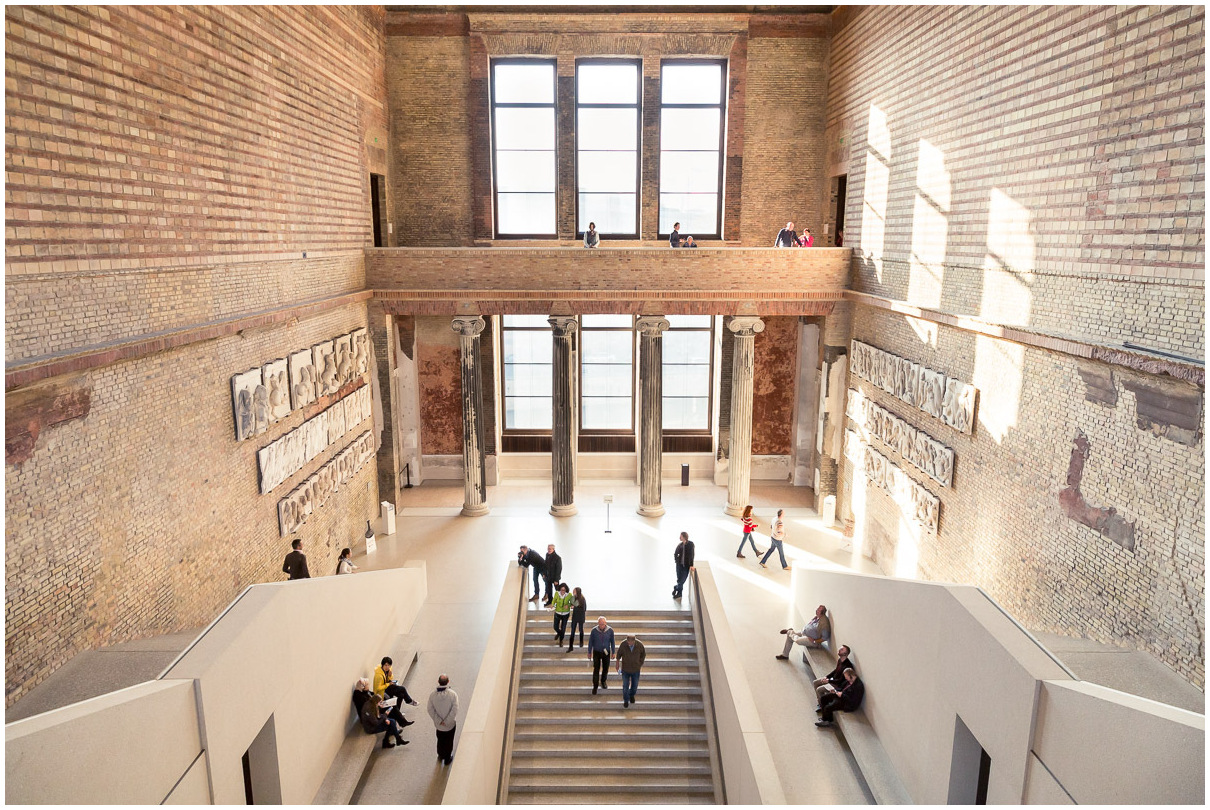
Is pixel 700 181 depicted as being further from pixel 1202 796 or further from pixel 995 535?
pixel 1202 796

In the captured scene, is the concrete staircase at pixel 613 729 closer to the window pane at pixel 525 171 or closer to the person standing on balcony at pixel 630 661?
the person standing on balcony at pixel 630 661

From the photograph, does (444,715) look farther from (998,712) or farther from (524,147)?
(524,147)

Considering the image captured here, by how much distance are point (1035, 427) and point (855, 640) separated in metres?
3.77

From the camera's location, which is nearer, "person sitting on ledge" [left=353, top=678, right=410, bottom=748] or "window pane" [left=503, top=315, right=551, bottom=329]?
"person sitting on ledge" [left=353, top=678, right=410, bottom=748]

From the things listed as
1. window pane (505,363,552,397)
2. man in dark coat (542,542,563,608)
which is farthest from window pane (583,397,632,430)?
man in dark coat (542,542,563,608)

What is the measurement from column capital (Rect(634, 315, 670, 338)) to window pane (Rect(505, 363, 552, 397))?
186 inches

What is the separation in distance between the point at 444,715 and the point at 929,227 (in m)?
10.5

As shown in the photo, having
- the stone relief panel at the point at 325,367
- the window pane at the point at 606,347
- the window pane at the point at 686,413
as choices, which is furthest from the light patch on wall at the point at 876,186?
the stone relief panel at the point at 325,367

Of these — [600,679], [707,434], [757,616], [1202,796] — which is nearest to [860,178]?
[707,434]

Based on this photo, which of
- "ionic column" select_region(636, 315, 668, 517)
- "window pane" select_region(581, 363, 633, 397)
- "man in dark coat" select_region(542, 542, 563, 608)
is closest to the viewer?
"man in dark coat" select_region(542, 542, 563, 608)

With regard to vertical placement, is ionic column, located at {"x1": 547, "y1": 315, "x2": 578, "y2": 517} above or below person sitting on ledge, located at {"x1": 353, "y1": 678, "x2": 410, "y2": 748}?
above

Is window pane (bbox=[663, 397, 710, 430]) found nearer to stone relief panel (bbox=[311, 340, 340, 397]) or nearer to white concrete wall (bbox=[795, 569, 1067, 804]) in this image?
stone relief panel (bbox=[311, 340, 340, 397])

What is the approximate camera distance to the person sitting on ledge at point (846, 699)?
10398mm

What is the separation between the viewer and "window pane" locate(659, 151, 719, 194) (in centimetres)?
1942
